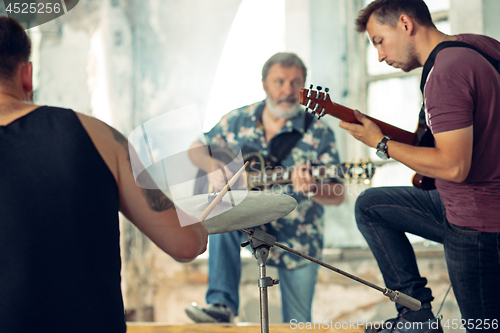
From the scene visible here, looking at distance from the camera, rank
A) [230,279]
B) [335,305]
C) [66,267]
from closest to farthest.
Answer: [66,267] → [230,279] → [335,305]

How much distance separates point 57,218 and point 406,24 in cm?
133

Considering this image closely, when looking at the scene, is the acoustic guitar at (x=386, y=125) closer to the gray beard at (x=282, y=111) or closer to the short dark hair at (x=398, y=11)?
the short dark hair at (x=398, y=11)

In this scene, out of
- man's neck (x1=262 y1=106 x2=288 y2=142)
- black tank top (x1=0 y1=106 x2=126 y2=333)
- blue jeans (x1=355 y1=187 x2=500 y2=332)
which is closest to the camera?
black tank top (x1=0 y1=106 x2=126 y2=333)

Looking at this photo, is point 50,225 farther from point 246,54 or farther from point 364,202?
point 246,54

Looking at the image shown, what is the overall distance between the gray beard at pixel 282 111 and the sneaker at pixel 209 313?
1205mm

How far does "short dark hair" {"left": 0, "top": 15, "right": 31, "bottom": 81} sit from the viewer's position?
0.91 meters

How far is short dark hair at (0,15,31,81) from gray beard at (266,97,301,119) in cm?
191

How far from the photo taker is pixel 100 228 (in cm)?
85

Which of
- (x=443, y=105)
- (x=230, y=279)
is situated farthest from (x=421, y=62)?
(x=230, y=279)

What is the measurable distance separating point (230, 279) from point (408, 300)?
1.27m

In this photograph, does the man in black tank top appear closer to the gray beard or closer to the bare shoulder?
the bare shoulder

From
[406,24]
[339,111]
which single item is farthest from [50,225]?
[406,24]

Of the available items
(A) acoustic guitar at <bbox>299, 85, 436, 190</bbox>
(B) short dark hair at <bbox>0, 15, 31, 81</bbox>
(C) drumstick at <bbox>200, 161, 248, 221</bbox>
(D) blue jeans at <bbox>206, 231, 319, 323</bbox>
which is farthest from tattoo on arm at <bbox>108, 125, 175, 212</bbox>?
(D) blue jeans at <bbox>206, 231, 319, 323</bbox>

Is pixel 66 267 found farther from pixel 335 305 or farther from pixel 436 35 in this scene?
pixel 335 305
